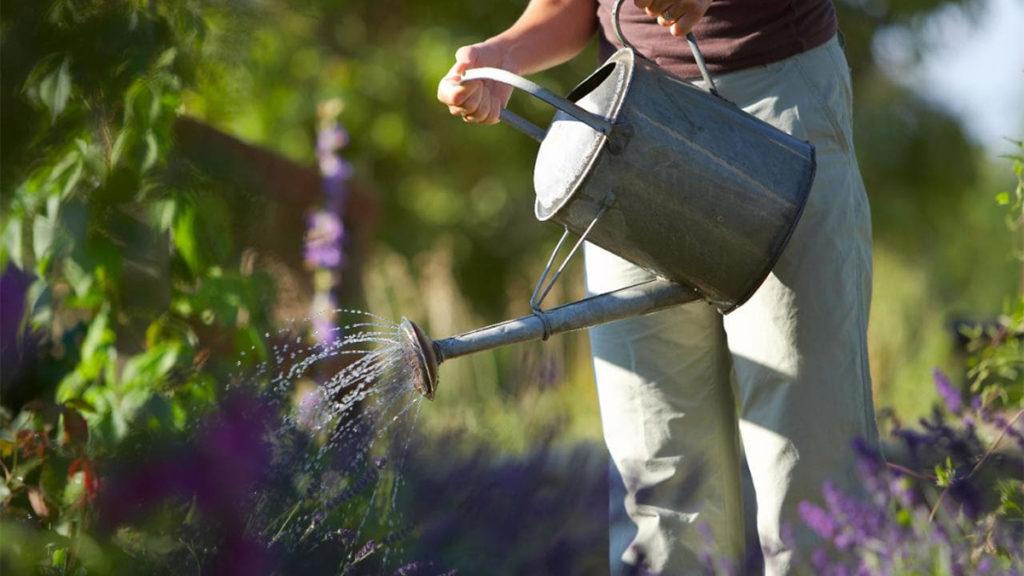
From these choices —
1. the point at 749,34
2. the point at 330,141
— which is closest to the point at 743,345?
the point at 749,34

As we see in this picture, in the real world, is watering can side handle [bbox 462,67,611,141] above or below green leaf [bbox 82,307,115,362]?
above

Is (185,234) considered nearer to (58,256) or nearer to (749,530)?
Answer: (58,256)

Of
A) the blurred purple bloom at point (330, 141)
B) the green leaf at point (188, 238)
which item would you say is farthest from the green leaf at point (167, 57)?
the blurred purple bloom at point (330, 141)

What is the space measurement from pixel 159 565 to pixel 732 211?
0.83m

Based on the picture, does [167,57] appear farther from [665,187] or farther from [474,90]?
[665,187]

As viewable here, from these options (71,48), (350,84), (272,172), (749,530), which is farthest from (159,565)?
(350,84)

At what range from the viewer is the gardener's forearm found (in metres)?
1.94

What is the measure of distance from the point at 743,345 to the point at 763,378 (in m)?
0.05

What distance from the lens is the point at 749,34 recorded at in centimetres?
174

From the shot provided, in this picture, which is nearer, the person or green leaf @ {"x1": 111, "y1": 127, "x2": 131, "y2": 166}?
the person

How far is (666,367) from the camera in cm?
188

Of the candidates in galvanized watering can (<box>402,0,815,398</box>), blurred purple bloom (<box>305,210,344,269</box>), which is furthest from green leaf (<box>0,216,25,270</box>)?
blurred purple bloom (<box>305,210,344,269</box>)

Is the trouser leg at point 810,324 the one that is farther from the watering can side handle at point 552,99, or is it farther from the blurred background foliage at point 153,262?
the blurred background foliage at point 153,262

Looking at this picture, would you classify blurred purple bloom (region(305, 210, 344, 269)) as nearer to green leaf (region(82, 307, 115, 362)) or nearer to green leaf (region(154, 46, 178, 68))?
green leaf (region(82, 307, 115, 362))
